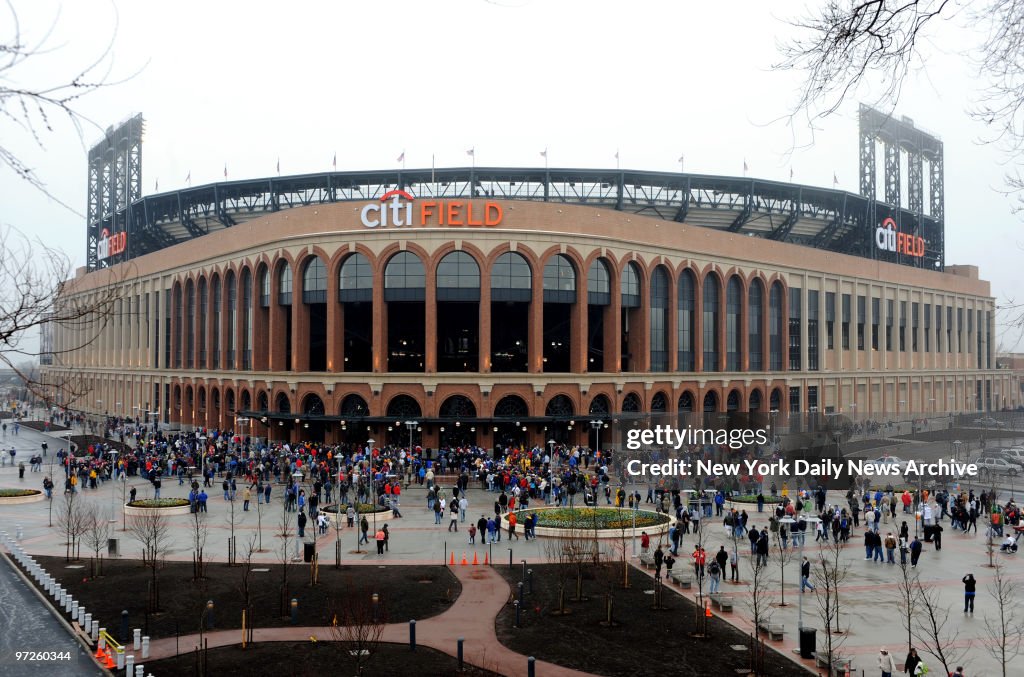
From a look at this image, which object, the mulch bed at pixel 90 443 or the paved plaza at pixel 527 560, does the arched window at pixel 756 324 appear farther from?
the mulch bed at pixel 90 443

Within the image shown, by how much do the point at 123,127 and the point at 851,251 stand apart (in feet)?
316

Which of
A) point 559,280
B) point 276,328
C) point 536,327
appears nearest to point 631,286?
point 559,280

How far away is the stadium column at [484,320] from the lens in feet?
197

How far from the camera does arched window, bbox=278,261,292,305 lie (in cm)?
→ 6662

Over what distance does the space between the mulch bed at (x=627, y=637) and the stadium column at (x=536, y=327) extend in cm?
3475

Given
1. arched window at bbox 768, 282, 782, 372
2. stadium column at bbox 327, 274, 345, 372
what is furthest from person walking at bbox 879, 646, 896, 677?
arched window at bbox 768, 282, 782, 372

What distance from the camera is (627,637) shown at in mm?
21500

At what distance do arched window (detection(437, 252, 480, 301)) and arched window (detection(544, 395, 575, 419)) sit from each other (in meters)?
10.1

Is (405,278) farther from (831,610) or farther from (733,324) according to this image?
(831,610)

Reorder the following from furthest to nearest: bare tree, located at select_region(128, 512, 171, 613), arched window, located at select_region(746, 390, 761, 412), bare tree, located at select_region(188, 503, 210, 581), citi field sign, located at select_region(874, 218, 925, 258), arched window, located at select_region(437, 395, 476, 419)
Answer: citi field sign, located at select_region(874, 218, 925, 258) < arched window, located at select_region(746, 390, 761, 412) < arched window, located at select_region(437, 395, 476, 419) < bare tree, located at select_region(188, 503, 210, 581) < bare tree, located at select_region(128, 512, 171, 613)

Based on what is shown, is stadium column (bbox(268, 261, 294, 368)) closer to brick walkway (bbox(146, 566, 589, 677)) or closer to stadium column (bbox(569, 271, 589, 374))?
stadium column (bbox(569, 271, 589, 374))

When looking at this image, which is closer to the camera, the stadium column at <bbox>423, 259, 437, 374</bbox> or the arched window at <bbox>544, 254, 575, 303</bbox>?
the stadium column at <bbox>423, 259, 437, 374</bbox>

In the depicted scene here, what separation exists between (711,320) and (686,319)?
3.80 meters

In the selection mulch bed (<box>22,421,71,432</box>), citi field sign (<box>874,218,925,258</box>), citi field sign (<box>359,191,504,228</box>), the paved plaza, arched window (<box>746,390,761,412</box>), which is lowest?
the paved plaza
